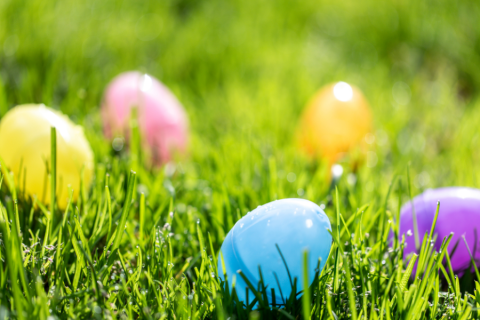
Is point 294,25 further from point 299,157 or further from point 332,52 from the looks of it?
point 299,157

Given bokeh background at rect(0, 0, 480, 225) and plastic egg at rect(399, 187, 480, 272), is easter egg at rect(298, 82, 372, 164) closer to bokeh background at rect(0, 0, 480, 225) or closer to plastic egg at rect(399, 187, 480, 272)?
bokeh background at rect(0, 0, 480, 225)

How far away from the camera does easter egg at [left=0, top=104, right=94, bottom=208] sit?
996mm

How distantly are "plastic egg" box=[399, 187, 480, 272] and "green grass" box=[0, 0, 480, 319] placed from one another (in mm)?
38

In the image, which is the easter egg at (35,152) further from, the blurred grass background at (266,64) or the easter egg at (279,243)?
the easter egg at (279,243)

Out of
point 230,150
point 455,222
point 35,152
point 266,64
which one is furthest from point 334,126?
point 35,152

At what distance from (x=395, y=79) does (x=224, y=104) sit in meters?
0.96

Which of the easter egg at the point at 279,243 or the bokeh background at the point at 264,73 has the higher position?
the bokeh background at the point at 264,73

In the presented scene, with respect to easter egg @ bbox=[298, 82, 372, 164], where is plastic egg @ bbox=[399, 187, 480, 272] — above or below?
below

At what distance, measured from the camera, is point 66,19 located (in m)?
1.83

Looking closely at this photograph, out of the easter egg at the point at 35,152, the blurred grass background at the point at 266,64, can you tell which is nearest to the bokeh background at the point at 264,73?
the blurred grass background at the point at 266,64

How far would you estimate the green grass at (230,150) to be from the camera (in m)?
0.77

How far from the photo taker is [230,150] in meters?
1.42

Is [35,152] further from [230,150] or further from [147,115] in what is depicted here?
[230,150]

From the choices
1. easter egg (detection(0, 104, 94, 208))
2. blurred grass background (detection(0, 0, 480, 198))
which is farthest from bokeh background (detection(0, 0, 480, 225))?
easter egg (detection(0, 104, 94, 208))
